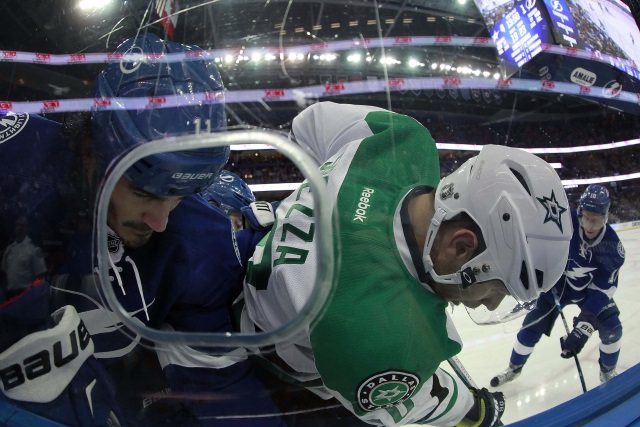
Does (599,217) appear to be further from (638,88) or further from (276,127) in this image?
(276,127)

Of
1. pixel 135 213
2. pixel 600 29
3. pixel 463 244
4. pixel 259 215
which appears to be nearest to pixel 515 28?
pixel 600 29

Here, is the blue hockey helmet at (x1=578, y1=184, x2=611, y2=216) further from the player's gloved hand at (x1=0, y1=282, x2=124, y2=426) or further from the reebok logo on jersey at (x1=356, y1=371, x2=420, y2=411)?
the player's gloved hand at (x1=0, y1=282, x2=124, y2=426)

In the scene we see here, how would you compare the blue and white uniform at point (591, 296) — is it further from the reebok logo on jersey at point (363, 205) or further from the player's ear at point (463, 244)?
the reebok logo on jersey at point (363, 205)

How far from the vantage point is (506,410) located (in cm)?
58

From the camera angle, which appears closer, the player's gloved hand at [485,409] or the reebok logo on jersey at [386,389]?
the reebok logo on jersey at [386,389]

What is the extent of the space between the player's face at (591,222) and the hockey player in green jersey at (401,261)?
0.10m

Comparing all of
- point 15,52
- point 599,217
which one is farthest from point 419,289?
point 15,52

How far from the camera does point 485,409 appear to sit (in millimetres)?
585

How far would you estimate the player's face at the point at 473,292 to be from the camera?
479 mm

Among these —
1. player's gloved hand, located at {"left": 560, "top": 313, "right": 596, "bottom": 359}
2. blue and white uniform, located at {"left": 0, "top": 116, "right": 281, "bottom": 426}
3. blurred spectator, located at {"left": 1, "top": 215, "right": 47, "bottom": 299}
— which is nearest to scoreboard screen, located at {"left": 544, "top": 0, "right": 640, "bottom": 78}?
player's gloved hand, located at {"left": 560, "top": 313, "right": 596, "bottom": 359}

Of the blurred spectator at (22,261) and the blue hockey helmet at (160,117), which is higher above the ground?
the blue hockey helmet at (160,117)

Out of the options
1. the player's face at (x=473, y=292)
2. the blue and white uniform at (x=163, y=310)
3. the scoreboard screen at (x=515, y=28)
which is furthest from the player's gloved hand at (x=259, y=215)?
the scoreboard screen at (x=515, y=28)

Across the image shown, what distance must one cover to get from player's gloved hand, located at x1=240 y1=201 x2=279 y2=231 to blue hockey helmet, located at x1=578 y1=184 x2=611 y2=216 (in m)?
0.38

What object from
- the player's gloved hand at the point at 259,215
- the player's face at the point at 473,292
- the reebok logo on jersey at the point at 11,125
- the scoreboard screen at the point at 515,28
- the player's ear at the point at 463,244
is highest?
the scoreboard screen at the point at 515,28
